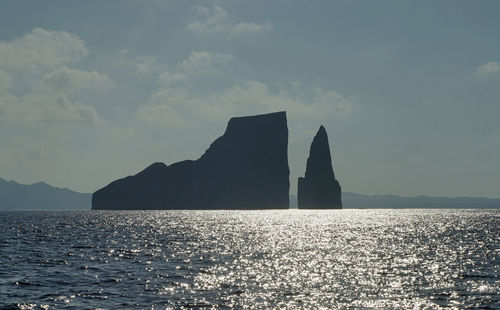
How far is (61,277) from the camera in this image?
132 feet

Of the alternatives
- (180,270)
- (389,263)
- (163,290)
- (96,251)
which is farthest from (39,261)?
(389,263)

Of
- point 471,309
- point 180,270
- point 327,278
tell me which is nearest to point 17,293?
point 180,270

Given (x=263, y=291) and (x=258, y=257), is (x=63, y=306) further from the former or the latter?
(x=258, y=257)

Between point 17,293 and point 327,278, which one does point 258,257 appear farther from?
point 17,293

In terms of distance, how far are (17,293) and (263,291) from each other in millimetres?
16646

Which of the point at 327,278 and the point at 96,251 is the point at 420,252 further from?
the point at 96,251

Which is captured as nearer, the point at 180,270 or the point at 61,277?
the point at 61,277

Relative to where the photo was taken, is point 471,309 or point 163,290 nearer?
point 471,309

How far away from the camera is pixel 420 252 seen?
213ft

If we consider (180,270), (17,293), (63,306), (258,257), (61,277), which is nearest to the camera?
(63,306)

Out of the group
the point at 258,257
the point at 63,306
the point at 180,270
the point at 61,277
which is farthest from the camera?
the point at 258,257

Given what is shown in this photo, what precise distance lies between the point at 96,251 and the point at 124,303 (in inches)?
1345

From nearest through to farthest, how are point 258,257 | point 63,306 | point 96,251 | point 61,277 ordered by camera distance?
point 63,306, point 61,277, point 258,257, point 96,251

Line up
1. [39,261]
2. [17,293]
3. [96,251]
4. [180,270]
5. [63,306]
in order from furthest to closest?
[96,251], [39,261], [180,270], [17,293], [63,306]
